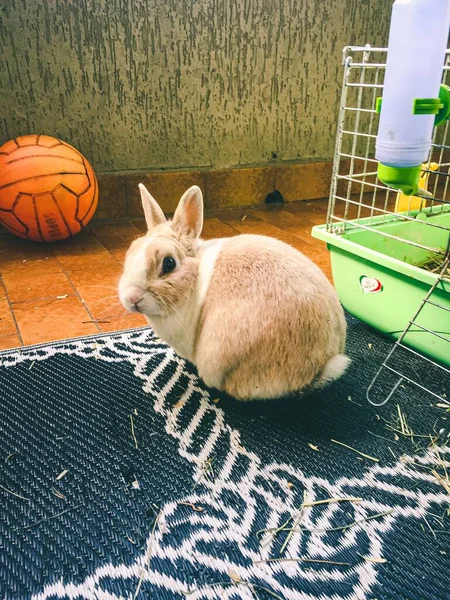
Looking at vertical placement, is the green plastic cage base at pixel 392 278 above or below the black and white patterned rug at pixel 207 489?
above

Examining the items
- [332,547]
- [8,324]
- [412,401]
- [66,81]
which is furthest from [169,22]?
[332,547]

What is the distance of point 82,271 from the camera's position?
211 cm

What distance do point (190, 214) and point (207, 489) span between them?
2.25 ft

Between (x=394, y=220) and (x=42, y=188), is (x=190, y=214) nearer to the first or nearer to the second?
(x=394, y=220)

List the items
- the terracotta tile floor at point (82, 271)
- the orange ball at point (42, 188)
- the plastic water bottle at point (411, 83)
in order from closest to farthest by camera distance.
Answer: the plastic water bottle at point (411, 83), the terracotta tile floor at point (82, 271), the orange ball at point (42, 188)

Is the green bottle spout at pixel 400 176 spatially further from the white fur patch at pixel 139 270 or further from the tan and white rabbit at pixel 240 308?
the white fur patch at pixel 139 270

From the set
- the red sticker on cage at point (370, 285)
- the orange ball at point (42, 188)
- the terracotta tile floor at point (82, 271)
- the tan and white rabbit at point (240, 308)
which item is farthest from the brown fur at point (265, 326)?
the orange ball at point (42, 188)

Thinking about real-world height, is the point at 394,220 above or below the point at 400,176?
below

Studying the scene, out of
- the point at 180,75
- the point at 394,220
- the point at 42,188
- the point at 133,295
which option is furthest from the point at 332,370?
the point at 180,75

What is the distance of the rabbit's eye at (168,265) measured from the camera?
119 cm

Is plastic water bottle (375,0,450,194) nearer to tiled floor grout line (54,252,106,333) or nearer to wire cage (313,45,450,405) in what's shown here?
wire cage (313,45,450,405)

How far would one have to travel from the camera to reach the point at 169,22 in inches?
104

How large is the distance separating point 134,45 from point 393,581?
271 centimetres

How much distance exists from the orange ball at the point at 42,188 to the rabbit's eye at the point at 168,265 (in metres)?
1.27
